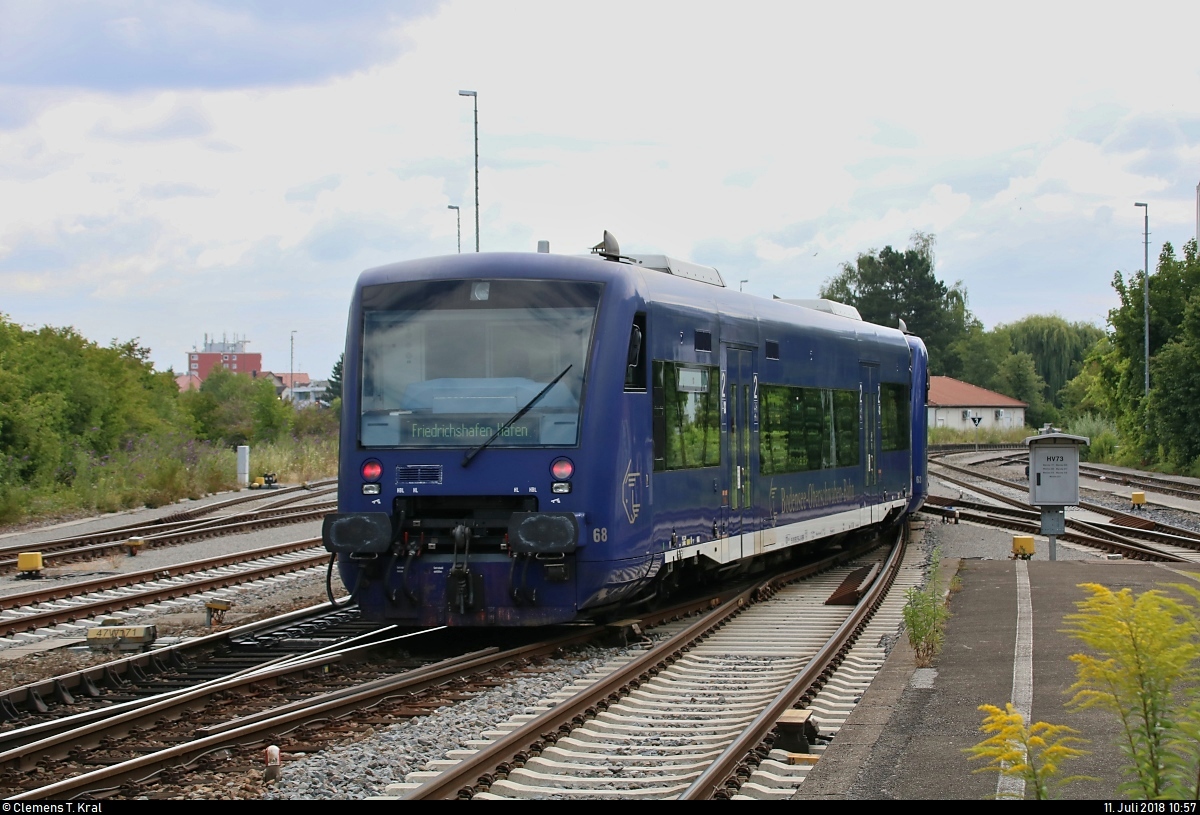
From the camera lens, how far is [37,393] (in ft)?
112

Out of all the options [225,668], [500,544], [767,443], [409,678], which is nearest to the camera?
[409,678]

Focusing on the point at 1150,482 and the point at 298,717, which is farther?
the point at 1150,482

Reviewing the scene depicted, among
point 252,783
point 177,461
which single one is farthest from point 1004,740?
point 177,461

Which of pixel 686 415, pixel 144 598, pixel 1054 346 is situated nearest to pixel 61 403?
pixel 144 598

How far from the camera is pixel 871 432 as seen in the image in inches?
765

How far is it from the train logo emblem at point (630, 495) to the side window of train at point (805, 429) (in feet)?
11.8

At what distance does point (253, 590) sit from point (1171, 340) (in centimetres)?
3931

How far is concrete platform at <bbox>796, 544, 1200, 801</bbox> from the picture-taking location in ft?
21.0

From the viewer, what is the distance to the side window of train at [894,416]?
66.5 feet

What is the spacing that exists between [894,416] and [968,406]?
89.2 m

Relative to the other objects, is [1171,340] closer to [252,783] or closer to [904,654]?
[904,654]

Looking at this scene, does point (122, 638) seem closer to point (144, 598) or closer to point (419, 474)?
point (419, 474)

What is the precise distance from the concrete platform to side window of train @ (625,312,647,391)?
306 centimetres

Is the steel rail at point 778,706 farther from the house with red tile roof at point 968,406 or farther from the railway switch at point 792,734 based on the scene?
the house with red tile roof at point 968,406
